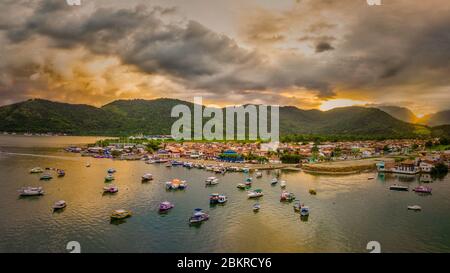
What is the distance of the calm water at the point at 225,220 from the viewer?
1355 cm

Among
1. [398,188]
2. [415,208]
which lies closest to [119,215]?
[415,208]

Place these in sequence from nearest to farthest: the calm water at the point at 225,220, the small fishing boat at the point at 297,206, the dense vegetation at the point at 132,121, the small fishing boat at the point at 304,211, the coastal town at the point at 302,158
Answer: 1. the calm water at the point at 225,220
2. the small fishing boat at the point at 304,211
3. the small fishing boat at the point at 297,206
4. the coastal town at the point at 302,158
5. the dense vegetation at the point at 132,121

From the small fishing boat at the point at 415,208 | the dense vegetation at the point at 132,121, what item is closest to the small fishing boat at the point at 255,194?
the small fishing boat at the point at 415,208

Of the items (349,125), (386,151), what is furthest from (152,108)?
(386,151)

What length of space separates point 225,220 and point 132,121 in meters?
122

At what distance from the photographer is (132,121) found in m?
132

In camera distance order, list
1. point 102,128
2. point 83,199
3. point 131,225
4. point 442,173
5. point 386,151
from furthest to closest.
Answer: point 102,128
point 386,151
point 442,173
point 83,199
point 131,225

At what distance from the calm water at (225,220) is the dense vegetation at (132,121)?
8168cm

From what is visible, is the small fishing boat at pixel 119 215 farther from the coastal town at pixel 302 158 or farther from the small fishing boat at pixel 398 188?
the small fishing boat at pixel 398 188

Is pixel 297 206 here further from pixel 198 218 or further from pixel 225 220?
pixel 198 218

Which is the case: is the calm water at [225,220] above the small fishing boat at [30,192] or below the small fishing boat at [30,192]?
below

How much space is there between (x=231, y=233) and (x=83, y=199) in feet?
38.3
